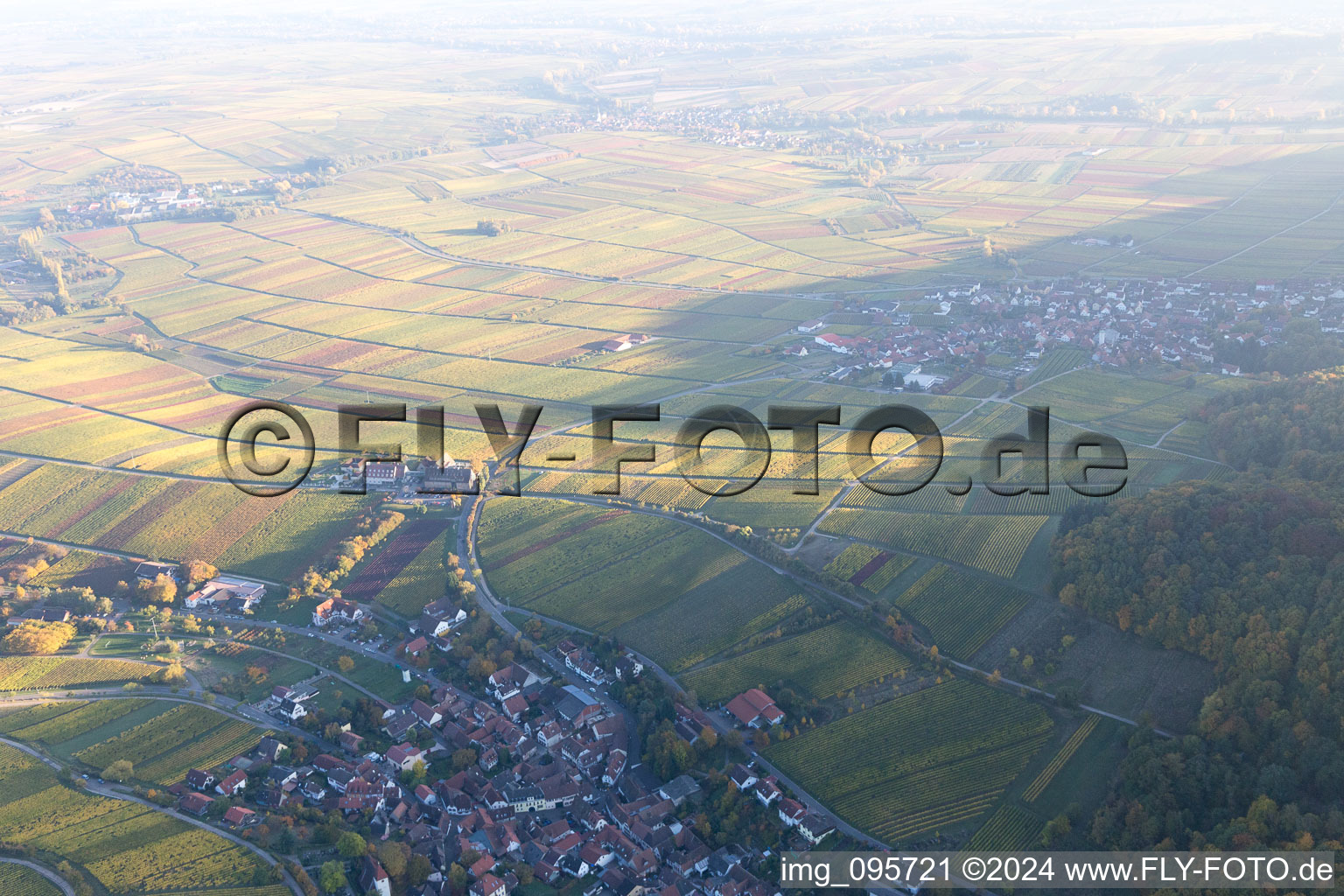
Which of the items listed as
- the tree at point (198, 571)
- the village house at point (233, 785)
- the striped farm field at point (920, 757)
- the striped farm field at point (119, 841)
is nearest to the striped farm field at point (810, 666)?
the striped farm field at point (920, 757)

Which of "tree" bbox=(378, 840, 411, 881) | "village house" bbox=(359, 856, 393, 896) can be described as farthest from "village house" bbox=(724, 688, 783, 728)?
"village house" bbox=(359, 856, 393, 896)

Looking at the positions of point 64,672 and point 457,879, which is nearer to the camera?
point 457,879

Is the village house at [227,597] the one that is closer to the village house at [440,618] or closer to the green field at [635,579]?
the village house at [440,618]

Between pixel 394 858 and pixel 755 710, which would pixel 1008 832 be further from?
pixel 394 858

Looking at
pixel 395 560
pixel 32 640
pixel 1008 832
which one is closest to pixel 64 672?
pixel 32 640

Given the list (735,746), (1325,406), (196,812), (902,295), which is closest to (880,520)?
(735,746)

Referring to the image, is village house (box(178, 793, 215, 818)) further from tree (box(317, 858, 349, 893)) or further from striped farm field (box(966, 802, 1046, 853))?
striped farm field (box(966, 802, 1046, 853))
